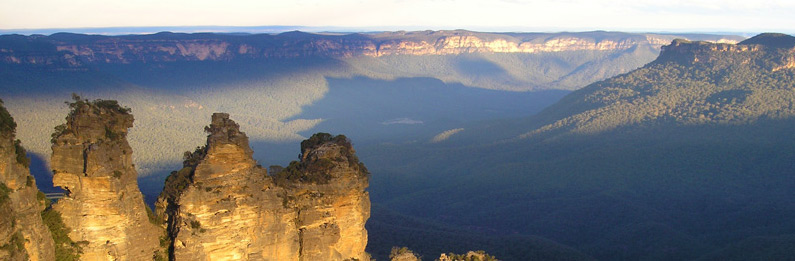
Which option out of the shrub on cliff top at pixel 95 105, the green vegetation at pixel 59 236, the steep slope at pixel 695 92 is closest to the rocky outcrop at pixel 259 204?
the shrub on cliff top at pixel 95 105

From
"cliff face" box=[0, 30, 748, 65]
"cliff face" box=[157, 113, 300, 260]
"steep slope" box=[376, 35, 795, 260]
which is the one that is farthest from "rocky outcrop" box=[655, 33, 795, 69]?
"cliff face" box=[0, 30, 748, 65]

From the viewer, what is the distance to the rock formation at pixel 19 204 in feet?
54.6

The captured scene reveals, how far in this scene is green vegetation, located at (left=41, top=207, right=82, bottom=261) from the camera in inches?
764

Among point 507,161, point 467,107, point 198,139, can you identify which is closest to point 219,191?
point 507,161

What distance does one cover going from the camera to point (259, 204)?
22094mm

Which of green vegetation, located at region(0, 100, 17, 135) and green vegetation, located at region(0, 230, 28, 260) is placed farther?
green vegetation, located at region(0, 100, 17, 135)

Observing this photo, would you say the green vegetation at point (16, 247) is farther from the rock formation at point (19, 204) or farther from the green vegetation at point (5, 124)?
the green vegetation at point (5, 124)

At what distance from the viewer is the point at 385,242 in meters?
44.5

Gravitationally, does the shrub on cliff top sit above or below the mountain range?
above

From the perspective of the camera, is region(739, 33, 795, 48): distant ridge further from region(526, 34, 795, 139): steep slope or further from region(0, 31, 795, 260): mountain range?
region(0, 31, 795, 260): mountain range

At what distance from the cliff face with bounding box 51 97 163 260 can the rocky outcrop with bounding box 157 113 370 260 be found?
1715 mm

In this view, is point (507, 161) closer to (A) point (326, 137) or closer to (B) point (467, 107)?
(A) point (326, 137)

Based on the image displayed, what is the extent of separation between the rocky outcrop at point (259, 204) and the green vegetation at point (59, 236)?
3.08 m

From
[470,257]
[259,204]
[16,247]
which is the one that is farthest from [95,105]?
[470,257]
